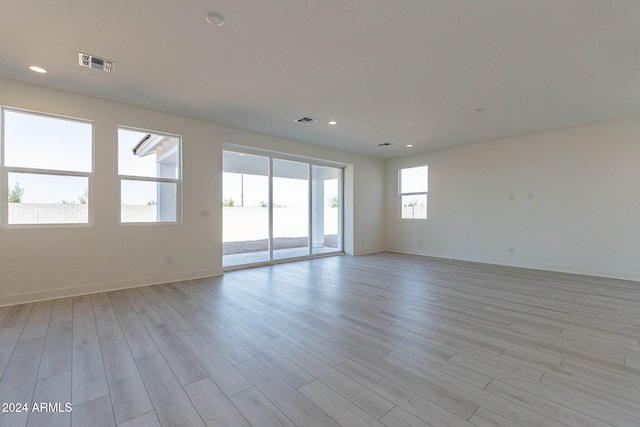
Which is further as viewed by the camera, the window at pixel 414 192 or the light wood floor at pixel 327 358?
the window at pixel 414 192

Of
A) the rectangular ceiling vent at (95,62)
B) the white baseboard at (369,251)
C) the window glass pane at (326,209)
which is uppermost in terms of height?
the rectangular ceiling vent at (95,62)

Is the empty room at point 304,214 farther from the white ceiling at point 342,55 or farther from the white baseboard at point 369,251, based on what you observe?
the white baseboard at point 369,251

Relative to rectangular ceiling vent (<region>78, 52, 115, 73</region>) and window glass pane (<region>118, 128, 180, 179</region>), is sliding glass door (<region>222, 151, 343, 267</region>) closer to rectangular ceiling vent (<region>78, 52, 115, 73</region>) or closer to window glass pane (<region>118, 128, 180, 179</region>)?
window glass pane (<region>118, 128, 180, 179</region>)

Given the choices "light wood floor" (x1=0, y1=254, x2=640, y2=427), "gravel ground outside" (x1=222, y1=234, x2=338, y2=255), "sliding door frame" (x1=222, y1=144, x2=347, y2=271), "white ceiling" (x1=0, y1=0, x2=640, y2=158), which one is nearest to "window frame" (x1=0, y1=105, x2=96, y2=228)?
"white ceiling" (x1=0, y1=0, x2=640, y2=158)

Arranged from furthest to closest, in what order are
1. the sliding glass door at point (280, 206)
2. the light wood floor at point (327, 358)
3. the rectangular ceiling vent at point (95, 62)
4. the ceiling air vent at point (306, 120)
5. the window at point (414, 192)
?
the window at point (414, 192), the sliding glass door at point (280, 206), the ceiling air vent at point (306, 120), the rectangular ceiling vent at point (95, 62), the light wood floor at point (327, 358)

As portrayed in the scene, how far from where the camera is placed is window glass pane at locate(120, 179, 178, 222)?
420 cm

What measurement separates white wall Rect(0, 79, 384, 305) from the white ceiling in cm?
28

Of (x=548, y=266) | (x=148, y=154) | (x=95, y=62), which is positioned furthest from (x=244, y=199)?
(x=548, y=266)

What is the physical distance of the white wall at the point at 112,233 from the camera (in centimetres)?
346

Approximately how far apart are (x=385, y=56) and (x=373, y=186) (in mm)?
5274

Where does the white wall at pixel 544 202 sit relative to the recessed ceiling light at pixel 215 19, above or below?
below

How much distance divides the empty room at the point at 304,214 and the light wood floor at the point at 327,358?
0.02 metres

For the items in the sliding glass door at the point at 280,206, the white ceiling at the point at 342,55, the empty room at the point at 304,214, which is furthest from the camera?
the sliding glass door at the point at 280,206

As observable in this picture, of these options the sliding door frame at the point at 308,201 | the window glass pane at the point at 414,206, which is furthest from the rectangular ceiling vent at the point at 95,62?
the window glass pane at the point at 414,206
